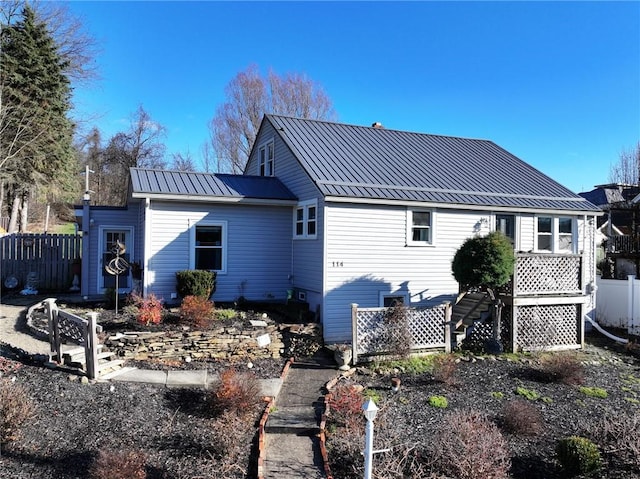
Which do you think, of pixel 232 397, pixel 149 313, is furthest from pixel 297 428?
pixel 149 313

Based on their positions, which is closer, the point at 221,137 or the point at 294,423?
the point at 294,423

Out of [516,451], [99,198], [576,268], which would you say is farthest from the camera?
[99,198]

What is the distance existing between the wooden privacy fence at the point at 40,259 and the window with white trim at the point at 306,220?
894 cm

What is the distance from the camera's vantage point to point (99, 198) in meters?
38.1

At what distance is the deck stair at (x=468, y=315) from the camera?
37.3ft

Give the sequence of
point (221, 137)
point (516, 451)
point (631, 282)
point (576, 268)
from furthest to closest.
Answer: point (221, 137) → point (631, 282) → point (576, 268) → point (516, 451)

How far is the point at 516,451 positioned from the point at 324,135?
1166 cm

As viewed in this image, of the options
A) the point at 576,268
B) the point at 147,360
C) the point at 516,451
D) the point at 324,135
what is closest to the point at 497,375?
the point at 516,451

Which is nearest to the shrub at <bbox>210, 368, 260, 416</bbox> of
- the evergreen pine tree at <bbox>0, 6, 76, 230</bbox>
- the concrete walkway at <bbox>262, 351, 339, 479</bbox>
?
the concrete walkway at <bbox>262, 351, 339, 479</bbox>

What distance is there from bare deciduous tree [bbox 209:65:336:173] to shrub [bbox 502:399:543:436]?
29089 millimetres

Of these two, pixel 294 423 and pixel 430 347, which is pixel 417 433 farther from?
pixel 430 347

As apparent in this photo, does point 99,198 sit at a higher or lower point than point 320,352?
higher

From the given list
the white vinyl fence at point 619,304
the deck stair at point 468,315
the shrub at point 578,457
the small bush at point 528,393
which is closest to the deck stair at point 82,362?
the shrub at point 578,457

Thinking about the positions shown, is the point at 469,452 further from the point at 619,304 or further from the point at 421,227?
the point at 619,304
